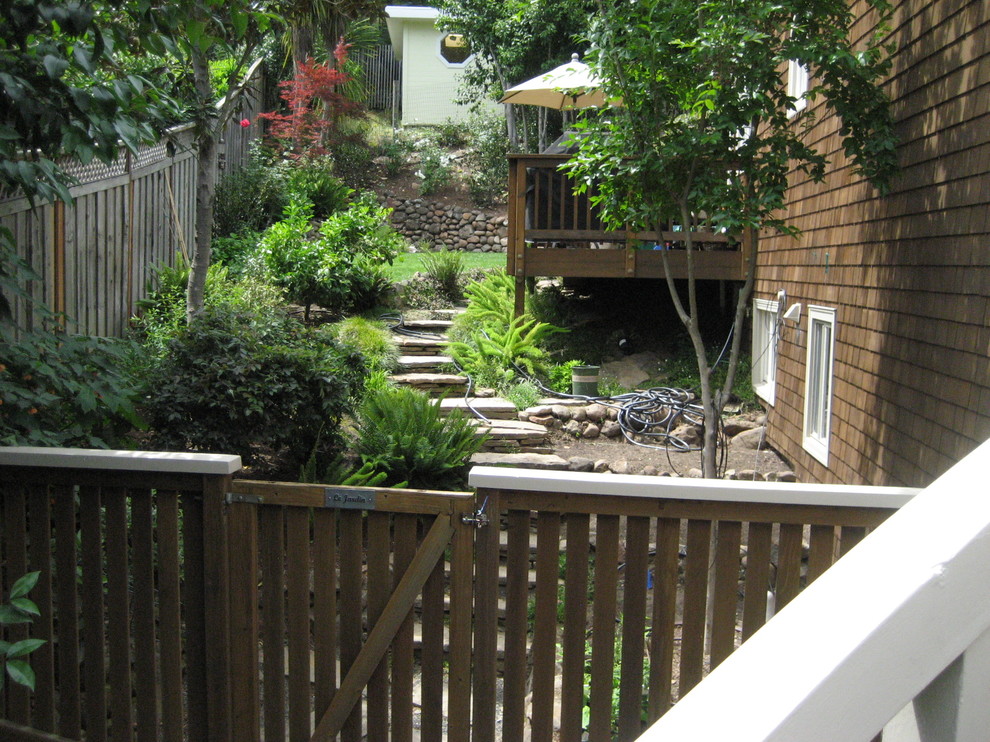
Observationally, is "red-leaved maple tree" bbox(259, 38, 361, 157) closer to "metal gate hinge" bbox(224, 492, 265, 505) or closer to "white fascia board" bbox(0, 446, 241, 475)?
"white fascia board" bbox(0, 446, 241, 475)

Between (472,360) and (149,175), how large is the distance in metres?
3.69

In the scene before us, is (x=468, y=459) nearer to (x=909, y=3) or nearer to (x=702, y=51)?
(x=702, y=51)

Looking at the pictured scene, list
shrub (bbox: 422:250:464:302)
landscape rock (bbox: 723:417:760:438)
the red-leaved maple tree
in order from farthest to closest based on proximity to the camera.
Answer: the red-leaved maple tree, shrub (bbox: 422:250:464:302), landscape rock (bbox: 723:417:760:438)

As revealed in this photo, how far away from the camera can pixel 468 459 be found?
6.93 m

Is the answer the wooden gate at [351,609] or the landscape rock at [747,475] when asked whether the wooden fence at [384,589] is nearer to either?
the wooden gate at [351,609]

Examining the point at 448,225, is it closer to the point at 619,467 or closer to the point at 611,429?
the point at 611,429

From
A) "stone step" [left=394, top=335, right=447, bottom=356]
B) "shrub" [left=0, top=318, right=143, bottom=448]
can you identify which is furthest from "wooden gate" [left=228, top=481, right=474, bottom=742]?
"stone step" [left=394, top=335, right=447, bottom=356]

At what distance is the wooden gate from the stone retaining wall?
16249 mm

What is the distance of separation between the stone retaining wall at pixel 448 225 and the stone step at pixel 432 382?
10.3 metres

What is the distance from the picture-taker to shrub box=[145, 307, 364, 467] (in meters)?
5.79

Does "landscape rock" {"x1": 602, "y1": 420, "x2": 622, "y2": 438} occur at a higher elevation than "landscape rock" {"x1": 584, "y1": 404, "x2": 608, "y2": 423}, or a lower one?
lower

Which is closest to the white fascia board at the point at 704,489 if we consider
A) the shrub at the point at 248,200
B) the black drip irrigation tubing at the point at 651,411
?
the black drip irrigation tubing at the point at 651,411

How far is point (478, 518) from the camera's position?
2.76m

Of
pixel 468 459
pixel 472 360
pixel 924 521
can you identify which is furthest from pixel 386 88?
pixel 924 521
